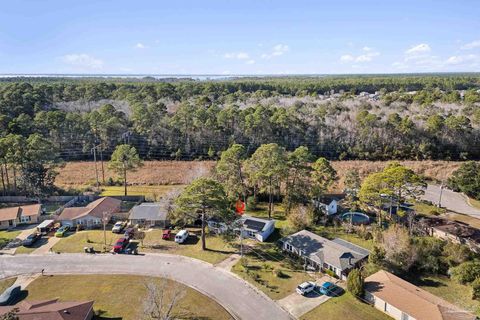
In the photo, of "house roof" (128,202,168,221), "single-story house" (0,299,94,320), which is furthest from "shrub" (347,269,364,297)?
"house roof" (128,202,168,221)

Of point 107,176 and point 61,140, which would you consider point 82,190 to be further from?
point 61,140

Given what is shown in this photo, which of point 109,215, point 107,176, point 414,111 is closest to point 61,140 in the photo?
point 107,176

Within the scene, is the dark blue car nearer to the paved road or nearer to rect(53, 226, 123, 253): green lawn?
rect(53, 226, 123, 253): green lawn

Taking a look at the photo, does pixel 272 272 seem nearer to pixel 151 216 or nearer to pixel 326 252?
pixel 326 252

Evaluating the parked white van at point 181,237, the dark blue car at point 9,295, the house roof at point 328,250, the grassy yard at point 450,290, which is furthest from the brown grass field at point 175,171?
the dark blue car at point 9,295

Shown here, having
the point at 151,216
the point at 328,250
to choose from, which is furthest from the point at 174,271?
the point at 328,250

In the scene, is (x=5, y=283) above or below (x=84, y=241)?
below

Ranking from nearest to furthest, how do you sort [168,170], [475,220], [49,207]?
[475,220]
[49,207]
[168,170]
